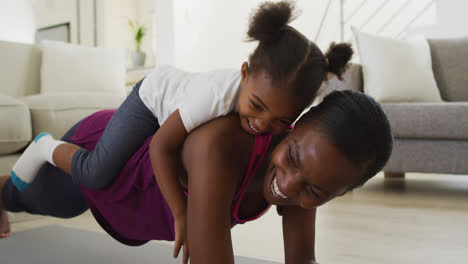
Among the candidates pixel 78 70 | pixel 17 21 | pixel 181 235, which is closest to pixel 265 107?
pixel 181 235

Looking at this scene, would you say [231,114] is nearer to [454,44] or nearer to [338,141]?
[338,141]

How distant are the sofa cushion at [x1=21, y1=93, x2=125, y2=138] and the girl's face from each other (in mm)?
1393

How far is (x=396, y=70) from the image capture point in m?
2.54

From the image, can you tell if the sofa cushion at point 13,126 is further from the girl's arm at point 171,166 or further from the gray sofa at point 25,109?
the girl's arm at point 171,166

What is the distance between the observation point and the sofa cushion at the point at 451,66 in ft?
8.95

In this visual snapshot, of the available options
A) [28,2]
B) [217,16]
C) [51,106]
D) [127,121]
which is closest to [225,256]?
[127,121]

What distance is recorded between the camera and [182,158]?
2.70 feet

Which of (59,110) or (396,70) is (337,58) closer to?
(59,110)

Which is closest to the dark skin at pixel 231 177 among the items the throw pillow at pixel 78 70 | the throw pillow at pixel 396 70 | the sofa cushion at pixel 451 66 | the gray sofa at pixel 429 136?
the gray sofa at pixel 429 136

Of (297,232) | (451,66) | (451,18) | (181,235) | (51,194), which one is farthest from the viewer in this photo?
(451,18)

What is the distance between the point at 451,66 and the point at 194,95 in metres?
2.51

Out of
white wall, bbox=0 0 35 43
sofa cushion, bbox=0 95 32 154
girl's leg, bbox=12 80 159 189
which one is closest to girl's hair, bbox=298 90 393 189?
girl's leg, bbox=12 80 159 189

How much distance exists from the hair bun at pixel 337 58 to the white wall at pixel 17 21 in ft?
18.7

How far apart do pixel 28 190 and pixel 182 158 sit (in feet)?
2.41
